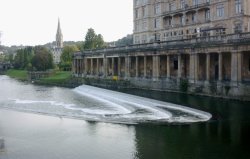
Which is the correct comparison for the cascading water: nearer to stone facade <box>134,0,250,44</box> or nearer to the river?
the river

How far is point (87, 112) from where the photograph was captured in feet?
128

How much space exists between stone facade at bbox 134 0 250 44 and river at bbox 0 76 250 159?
20.3m

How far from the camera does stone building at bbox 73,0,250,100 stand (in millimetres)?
46125

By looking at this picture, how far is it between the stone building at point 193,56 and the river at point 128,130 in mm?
5421

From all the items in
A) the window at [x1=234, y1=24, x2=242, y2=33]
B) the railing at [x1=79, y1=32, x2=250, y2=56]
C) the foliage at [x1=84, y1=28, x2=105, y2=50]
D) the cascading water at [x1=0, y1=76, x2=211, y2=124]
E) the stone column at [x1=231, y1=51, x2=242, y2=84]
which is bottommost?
the cascading water at [x1=0, y1=76, x2=211, y2=124]

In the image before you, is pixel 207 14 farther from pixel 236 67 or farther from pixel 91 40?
A: pixel 91 40

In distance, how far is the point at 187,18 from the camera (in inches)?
2859

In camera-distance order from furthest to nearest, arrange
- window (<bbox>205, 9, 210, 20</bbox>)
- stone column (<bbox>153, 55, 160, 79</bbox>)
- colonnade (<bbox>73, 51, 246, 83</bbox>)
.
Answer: window (<bbox>205, 9, 210, 20</bbox>), stone column (<bbox>153, 55, 160, 79</bbox>), colonnade (<bbox>73, 51, 246, 83</bbox>)

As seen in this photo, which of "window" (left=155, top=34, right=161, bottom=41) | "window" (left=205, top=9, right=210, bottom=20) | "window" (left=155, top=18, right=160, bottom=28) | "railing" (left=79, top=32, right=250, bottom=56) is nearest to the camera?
"railing" (left=79, top=32, right=250, bottom=56)

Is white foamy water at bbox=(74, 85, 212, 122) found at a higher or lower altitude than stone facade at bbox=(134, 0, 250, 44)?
lower

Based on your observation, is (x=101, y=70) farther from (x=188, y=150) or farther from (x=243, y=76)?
(x=188, y=150)

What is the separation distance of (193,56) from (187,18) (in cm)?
2107

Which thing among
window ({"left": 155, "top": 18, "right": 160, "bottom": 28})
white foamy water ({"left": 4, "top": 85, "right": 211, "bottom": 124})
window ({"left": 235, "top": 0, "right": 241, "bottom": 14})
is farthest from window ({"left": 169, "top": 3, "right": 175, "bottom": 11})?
white foamy water ({"left": 4, "top": 85, "right": 211, "bottom": 124})

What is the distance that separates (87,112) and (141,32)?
163ft
